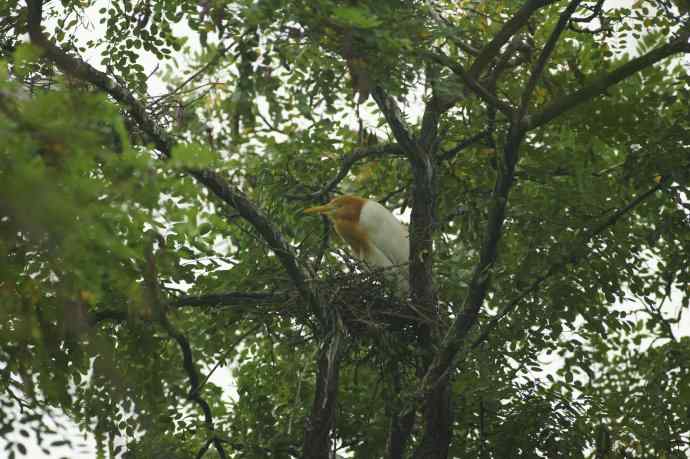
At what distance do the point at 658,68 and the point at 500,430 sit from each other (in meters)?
2.36

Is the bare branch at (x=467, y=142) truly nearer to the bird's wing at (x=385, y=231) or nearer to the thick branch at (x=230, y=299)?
the bird's wing at (x=385, y=231)

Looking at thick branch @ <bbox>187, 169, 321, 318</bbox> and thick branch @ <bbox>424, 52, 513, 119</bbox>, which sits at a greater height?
thick branch @ <bbox>424, 52, 513, 119</bbox>

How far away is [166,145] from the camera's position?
406cm

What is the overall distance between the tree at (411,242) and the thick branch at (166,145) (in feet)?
0.04

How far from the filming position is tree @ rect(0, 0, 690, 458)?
3598 mm

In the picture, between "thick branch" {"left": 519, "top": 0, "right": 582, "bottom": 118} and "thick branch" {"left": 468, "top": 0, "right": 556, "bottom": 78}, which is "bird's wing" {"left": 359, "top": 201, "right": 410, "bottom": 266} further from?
"thick branch" {"left": 519, "top": 0, "right": 582, "bottom": 118}

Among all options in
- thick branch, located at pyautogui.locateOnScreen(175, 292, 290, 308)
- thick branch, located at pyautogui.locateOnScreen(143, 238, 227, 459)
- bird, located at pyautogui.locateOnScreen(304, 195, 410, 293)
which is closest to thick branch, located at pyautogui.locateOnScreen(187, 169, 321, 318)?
thick branch, located at pyautogui.locateOnScreen(175, 292, 290, 308)

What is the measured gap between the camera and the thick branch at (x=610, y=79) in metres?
3.75

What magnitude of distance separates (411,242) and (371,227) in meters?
1.03

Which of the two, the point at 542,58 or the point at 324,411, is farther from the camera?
the point at 324,411

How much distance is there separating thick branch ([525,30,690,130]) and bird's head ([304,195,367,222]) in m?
2.23

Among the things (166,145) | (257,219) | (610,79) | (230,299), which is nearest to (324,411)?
(230,299)

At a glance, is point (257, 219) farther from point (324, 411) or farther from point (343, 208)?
point (343, 208)

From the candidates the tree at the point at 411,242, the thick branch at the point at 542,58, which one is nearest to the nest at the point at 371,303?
the tree at the point at 411,242
